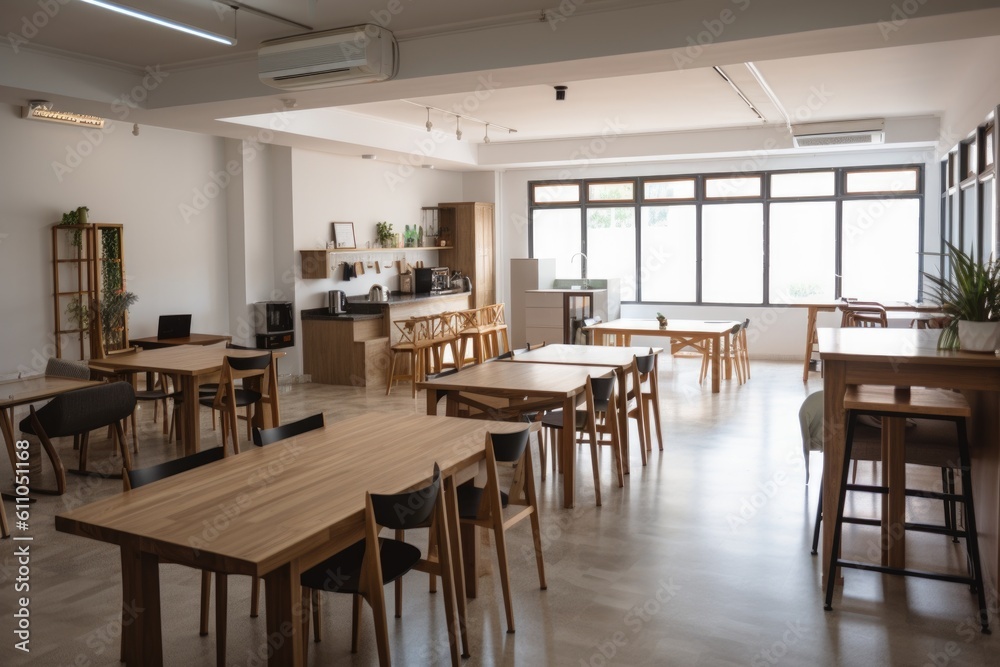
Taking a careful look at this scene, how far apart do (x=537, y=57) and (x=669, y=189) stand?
6.84m

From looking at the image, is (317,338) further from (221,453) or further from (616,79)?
(221,453)

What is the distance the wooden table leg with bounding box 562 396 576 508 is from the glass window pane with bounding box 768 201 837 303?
7027 millimetres

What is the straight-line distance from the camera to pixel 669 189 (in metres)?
11.5

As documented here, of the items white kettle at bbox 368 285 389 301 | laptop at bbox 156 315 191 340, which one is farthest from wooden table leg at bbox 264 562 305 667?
white kettle at bbox 368 285 389 301

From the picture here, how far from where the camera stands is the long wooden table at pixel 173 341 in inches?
311

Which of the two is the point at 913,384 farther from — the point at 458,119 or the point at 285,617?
the point at 458,119

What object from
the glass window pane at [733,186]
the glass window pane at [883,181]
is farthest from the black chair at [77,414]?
the glass window pane at [883,181]

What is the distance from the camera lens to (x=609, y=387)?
5.02m

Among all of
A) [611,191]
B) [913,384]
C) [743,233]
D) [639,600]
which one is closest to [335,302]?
[611,191]

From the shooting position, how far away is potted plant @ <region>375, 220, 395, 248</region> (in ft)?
34.3

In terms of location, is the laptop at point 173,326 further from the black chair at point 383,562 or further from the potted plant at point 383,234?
the black chair at point 383,562

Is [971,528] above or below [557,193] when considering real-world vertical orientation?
below

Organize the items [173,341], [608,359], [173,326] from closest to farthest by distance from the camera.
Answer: [608,359] → [173,341] → [173,326]

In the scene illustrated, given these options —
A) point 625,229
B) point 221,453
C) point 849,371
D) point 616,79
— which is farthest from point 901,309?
point 221,453
